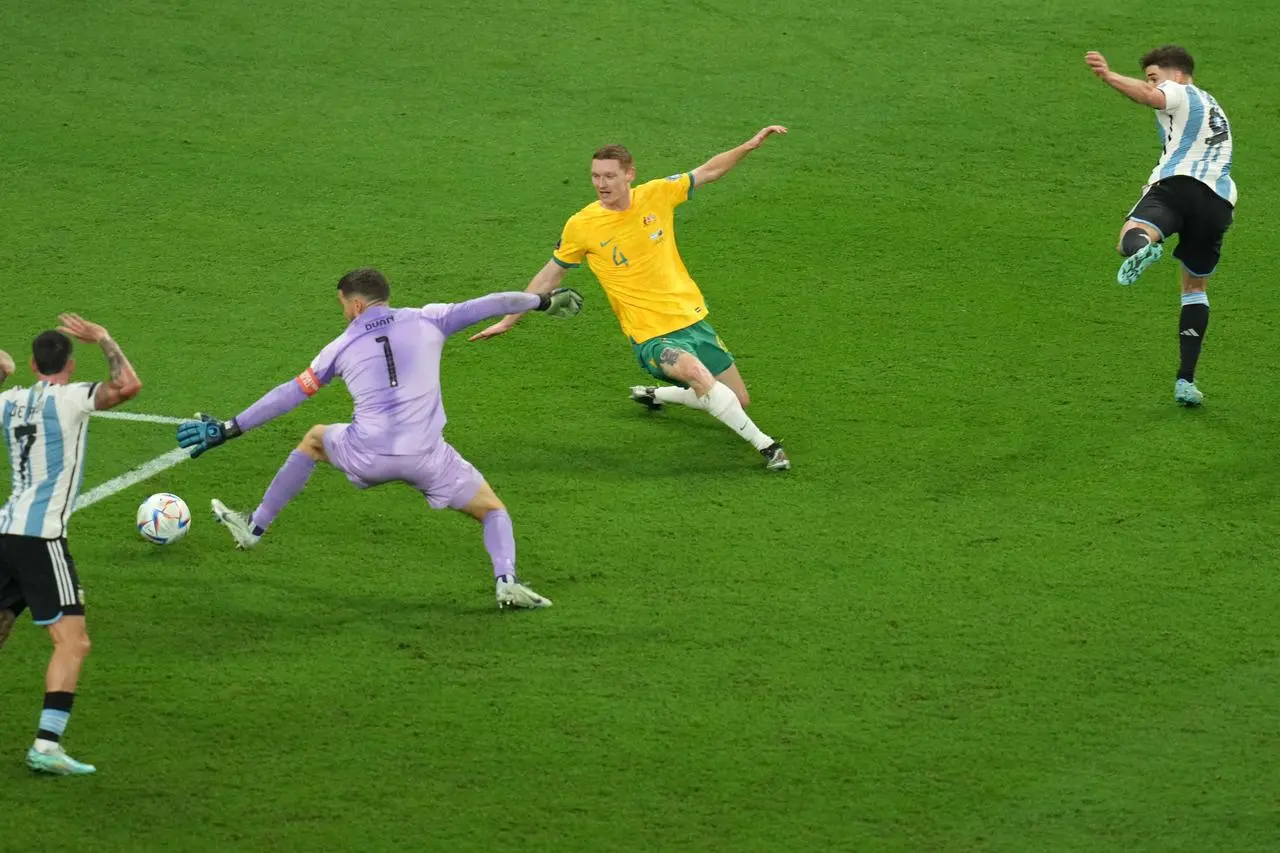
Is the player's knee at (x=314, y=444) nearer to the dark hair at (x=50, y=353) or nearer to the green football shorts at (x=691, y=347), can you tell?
the dark hair at (x=50, y=353)

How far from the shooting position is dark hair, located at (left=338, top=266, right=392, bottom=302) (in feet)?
28.3

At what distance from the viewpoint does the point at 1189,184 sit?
10555mm

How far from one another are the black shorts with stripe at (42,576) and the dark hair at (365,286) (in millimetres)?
1965

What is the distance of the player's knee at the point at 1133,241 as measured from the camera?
10073 millimetres

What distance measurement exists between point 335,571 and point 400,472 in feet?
2.44

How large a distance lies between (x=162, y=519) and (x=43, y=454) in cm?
166

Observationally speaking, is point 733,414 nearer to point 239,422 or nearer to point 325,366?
point 325,366

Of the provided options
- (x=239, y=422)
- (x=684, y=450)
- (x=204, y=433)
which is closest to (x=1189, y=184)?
(x=684, y=450)

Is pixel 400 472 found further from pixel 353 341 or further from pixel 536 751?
pixel 536 751

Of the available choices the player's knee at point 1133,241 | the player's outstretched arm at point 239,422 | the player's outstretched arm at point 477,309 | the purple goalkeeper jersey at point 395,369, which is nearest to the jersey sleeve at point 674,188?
the player's outstretched arm at point 477,309

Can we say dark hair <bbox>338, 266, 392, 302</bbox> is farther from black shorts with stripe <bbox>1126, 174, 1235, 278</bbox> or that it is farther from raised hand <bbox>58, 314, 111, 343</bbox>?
black shorts with stripe <bbox>1126, 174, 1235, 278</bbox>

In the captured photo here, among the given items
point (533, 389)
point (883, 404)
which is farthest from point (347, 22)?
point (883, 404)

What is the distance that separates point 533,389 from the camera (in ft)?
36.9

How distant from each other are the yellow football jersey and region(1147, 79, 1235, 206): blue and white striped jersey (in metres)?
2.98
